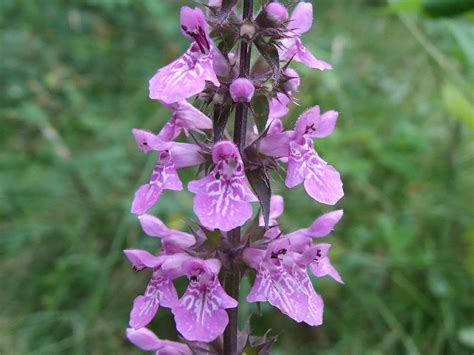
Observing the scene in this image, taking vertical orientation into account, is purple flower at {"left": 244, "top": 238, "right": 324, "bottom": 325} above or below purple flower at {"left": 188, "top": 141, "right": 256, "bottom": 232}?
below

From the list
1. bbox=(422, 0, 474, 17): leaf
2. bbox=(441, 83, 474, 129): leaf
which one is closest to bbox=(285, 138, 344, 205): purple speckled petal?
bbox=(422, 0, 474, 17): leaf

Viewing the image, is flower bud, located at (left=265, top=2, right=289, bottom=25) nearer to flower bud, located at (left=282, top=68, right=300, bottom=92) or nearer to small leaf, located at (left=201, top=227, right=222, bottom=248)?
flower bud, located at (left=282, top=68, right=300, bottom=92)

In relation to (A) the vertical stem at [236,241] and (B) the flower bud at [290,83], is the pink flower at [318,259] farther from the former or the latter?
(B) the flower bud at [290,83]

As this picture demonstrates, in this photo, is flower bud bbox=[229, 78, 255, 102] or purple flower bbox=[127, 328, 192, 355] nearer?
flower bud bbox=[229, 78, 255, 102]

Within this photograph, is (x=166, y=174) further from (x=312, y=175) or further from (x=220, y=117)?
(x=312, y=175)

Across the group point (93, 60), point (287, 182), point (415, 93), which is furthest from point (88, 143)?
point (287, 182)

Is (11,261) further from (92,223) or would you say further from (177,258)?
(177,258)
